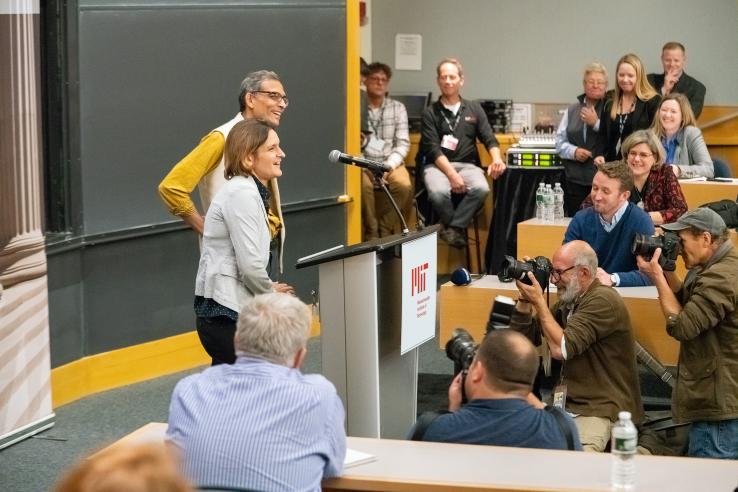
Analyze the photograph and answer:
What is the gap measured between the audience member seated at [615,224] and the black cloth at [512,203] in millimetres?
2600

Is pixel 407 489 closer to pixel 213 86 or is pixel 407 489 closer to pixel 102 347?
pixel 102 347

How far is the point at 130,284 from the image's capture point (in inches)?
231

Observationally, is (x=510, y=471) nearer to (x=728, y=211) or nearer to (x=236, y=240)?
(x=236, y=240)

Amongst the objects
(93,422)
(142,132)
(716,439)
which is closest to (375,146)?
(142,132)

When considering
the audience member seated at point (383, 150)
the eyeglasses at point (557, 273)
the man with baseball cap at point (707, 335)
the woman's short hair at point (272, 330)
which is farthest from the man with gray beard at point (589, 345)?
the audience member seated at point (383, 150)

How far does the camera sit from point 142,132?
229 inches

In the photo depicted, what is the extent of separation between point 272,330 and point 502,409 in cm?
65

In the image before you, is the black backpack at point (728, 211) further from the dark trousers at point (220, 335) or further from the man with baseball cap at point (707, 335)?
the dark trousers at point (220, 335)

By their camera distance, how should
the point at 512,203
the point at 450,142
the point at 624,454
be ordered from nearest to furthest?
1. the point at 624,454
2. the point at 512,203
3. the point at 450,142

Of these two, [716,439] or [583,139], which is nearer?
[716,439]

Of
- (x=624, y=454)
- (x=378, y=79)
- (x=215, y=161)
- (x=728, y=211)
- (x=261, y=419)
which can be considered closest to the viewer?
(x=261, y=419)

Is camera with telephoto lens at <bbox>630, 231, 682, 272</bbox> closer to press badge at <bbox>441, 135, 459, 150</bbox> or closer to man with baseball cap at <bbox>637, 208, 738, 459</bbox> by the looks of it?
man with baseball cap at <bbox>637, 208, 738, 459</bbox>

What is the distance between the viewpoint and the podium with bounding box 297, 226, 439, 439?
4.12m

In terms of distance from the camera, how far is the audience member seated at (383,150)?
849 cm
